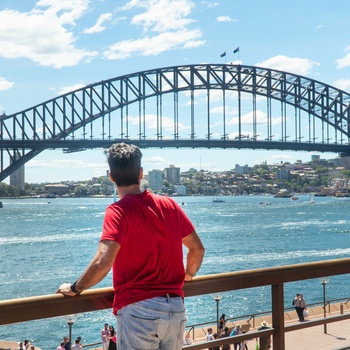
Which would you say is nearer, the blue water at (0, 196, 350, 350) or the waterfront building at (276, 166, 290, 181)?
the blue water at (0, 196, 350, 350)

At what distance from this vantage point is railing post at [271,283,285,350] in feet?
9.77

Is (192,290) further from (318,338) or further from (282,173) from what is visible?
(282,173)

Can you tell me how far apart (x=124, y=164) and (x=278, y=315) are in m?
1.03

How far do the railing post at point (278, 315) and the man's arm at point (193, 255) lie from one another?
1.48 ft

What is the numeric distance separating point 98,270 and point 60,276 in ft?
94.9

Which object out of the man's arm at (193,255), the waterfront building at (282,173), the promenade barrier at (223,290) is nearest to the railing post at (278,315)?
the promenade barrier at (223,290)

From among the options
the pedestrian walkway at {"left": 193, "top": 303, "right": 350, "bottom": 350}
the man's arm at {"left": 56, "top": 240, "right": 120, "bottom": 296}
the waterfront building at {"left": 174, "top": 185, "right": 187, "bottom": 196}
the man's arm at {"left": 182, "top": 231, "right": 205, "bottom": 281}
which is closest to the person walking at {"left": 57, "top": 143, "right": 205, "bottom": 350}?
the man's arm at {"left": 56, "top": 240, "right": 120, "bottom": 296}

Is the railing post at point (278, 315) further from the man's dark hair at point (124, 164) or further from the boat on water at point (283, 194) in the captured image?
the boat on water at point (283, 194)

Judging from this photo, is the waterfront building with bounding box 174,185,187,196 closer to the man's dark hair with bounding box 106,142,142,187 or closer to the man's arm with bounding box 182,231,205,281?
the man's arm with bounding box 182,231,205,281

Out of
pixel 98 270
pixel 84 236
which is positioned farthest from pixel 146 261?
pixel 84 236

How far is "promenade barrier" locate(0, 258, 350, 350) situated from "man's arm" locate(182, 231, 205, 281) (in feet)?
0.11

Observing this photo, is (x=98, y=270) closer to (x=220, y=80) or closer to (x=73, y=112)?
(x=73, y=112)

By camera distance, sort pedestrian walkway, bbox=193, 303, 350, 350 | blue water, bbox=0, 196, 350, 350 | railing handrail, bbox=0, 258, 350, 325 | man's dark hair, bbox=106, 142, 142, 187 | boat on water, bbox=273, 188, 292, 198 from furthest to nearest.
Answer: boat on water, bbox=273, 188, 292, 198 < blue water, bbox=0, 196, 350, 350 < pedestrian walkway, bbox=193, 303, 350, 350 < man's dark hair, bbox=106, 142, 142, 187 < railing handrail, bbox=0, 258, 350, 325

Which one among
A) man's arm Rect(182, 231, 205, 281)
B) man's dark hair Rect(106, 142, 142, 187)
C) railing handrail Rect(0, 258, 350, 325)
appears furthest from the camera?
man's arm Rect(182, 231, 205, 281)
